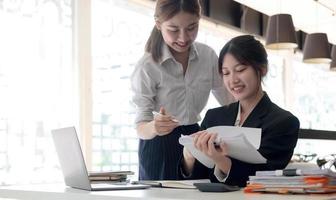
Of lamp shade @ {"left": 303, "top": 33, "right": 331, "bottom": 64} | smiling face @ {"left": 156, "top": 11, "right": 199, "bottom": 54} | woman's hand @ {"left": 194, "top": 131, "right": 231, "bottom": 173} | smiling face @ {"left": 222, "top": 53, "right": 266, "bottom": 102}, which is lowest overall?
woman's hand @ {"left": 194, "top": 131, "right": 231, "bottom": 173}

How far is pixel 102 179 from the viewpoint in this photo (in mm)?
1669

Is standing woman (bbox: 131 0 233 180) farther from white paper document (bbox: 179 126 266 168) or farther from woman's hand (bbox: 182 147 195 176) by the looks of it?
white paper document (bbox: 179 126 266 168)

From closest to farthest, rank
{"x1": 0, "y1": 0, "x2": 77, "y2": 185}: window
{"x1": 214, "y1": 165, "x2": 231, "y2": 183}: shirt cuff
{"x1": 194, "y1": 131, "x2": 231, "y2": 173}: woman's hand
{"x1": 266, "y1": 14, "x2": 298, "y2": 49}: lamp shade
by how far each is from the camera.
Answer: {"x1": 194, "y1": 131, "x2": 231, "y2": 173}: woman's hand < {"x1": 214, "y1": 165, "x2": 231, "y2": 183}: shirt cuff < {"x1": 0, "y1": 0, "x2": 77, "y2": 185}: window < {"x1": 266, "y1": 14, "x2": 298, "y2": 49}: lamp shade

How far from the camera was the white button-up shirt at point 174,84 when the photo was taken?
2.04 meters

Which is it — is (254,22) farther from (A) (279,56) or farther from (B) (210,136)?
(B) (210,136)

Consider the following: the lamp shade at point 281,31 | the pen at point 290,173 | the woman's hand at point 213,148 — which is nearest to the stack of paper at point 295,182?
the pen at point 290,173

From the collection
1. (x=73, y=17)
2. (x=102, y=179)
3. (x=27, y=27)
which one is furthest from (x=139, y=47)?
(x=102, y=179)

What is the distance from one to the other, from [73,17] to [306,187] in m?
3.30

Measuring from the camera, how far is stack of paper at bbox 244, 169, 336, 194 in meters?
1.15

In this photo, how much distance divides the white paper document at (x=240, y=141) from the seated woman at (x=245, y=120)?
0.03m

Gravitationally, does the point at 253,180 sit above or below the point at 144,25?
below

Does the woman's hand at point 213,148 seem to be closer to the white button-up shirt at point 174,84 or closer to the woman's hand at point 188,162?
the woman's hand at point 188,162

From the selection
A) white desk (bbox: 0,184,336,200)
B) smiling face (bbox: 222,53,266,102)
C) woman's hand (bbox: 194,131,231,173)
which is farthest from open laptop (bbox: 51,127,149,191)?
smiling face (bbox: 222,53,266,102)

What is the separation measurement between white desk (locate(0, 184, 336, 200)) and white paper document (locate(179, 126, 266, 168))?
0.14 metres
